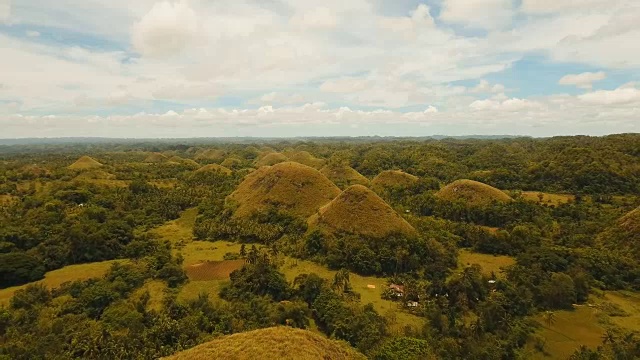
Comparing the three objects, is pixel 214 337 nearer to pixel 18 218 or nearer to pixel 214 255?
pixel 214 255

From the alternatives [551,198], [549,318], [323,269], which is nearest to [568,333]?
[549,318]

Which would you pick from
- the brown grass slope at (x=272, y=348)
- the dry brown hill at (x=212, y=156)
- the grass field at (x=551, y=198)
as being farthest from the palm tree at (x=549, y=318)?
the dry brown hill at (x=212, y=156)

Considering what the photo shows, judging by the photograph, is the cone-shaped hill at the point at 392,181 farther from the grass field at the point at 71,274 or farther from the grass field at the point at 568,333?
the grass field at the point at 71,274

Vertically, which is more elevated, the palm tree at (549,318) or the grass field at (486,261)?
the grass field at (486,261)

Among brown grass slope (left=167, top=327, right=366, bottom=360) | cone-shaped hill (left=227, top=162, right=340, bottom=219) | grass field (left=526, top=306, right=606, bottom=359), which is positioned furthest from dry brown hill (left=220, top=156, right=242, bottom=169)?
grass field (left=526, top=306, right=606, bottom=359)

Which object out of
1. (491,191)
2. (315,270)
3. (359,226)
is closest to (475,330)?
(315,270)

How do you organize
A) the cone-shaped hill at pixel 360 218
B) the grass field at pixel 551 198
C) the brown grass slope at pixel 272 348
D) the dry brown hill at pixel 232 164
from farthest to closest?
the dry brown hill at pixel 232 164 < the grass field at pixel 551 198 < the cone-shaped hill at pixel 360 218 < the brown grass slope at pixel 272 348

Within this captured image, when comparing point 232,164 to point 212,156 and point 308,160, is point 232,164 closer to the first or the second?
point 308,160
